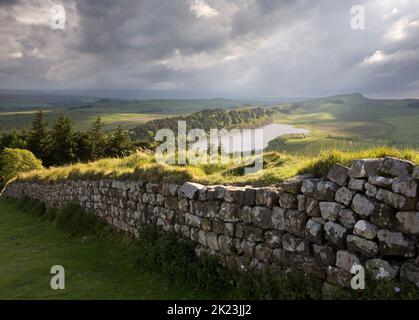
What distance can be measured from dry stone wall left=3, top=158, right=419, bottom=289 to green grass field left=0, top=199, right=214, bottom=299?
57.1 inches

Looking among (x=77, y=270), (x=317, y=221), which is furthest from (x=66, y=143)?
(x=317, y=221)

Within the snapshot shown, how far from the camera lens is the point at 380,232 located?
19.4ft

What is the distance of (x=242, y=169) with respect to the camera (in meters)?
10.9

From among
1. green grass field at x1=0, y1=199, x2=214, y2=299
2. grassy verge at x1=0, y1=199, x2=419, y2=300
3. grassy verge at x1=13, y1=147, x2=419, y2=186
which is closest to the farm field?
grassy verge at x1=13, y1=147, x2=419, y2=186

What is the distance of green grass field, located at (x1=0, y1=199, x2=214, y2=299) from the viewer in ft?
29.4

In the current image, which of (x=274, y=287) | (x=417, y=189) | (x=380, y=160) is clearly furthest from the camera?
(x=274, y=287)

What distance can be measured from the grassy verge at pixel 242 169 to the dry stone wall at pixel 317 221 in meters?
0.46

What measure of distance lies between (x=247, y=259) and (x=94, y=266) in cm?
539

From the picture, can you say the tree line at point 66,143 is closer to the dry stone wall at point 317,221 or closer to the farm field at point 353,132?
the farm field at point 353,132

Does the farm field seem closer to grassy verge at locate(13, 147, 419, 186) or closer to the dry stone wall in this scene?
grassy verge at locate(13, 147, 419, 186)

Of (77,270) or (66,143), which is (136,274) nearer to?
(77,270)

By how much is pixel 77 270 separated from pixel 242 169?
547 cm
